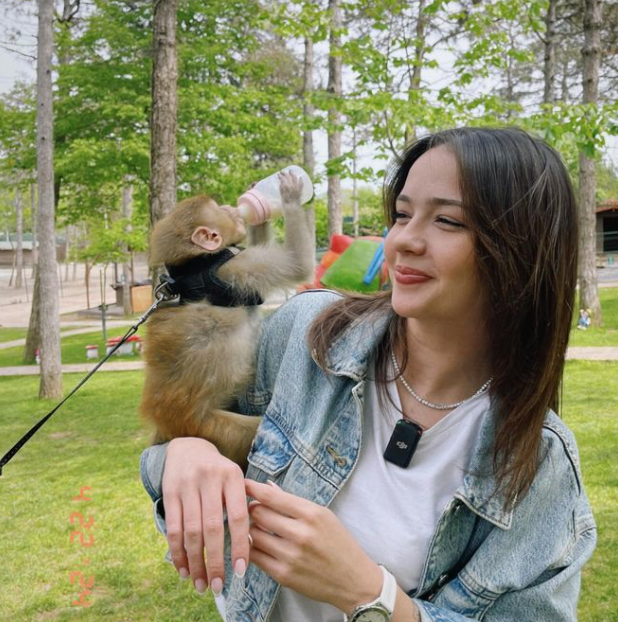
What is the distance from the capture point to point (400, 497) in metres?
1.38

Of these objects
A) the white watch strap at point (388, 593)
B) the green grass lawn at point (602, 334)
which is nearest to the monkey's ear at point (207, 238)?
the white watch strap at point (388, 593)

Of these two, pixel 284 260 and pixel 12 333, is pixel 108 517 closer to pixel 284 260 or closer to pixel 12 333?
pixel 284 260

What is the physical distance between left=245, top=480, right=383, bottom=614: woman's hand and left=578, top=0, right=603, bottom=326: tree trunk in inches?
482

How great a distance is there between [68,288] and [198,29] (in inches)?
1247

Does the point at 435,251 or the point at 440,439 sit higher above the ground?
the point at 435,251

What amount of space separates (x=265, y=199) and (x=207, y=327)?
685mm

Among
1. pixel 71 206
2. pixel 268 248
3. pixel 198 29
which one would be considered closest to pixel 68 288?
pixel 71 206

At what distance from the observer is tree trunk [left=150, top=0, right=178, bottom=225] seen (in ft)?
20.9

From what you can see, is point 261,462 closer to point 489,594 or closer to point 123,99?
point 489,594

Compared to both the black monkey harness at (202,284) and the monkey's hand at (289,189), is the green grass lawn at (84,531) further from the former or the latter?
the monkey's hand at (289,189)

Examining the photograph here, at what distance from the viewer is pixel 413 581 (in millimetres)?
1359

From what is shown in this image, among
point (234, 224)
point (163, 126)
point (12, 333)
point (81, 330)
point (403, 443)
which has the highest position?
point (163, 126)

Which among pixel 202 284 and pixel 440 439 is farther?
pixel 202 284

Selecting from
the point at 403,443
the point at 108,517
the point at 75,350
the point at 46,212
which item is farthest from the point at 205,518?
the point at 75,350
